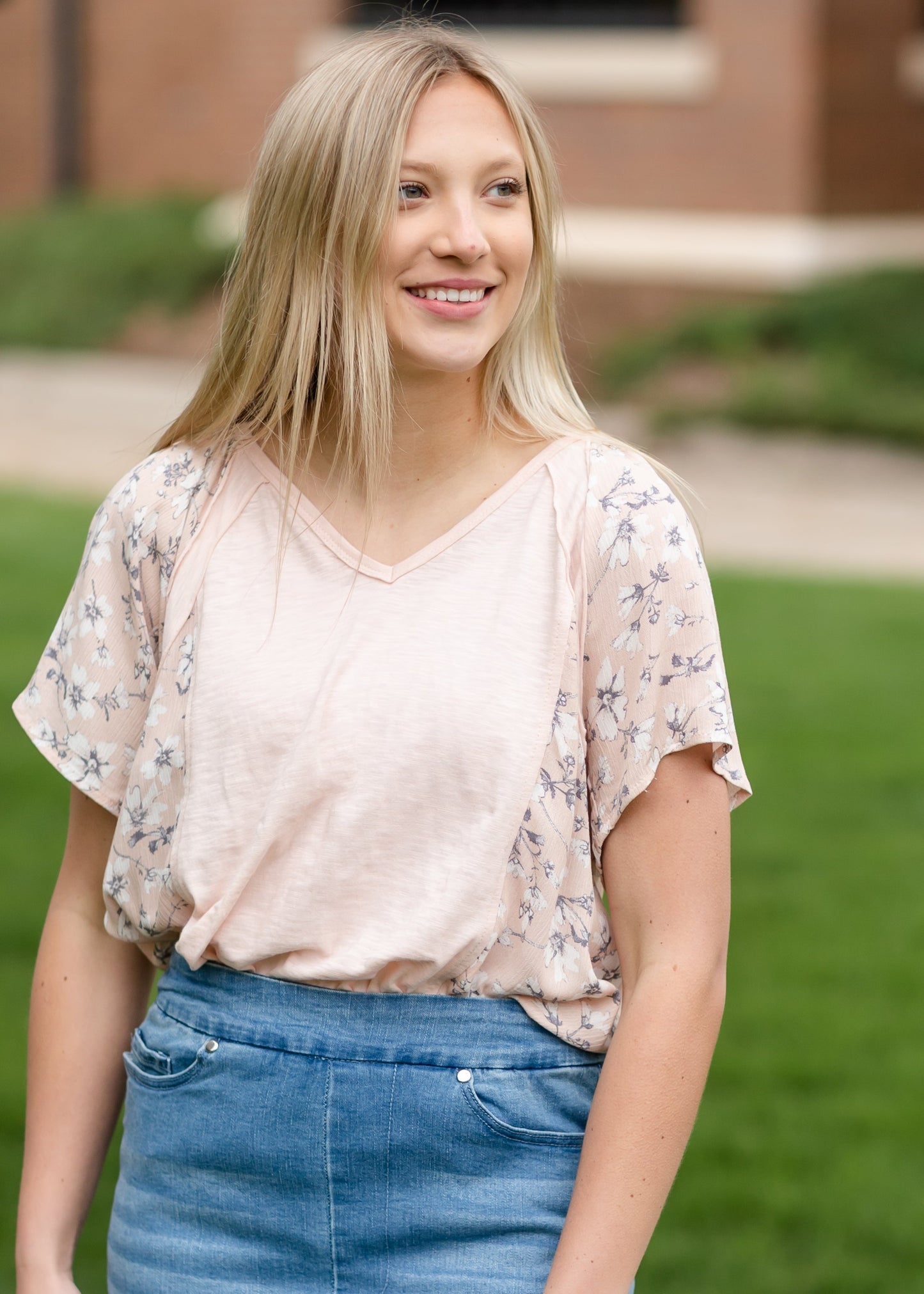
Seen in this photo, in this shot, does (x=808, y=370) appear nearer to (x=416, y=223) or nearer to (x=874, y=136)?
(x=874, y=136)

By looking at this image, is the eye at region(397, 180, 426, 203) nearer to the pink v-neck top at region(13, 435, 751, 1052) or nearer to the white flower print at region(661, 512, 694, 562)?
the pink v-neck top at region(13, 435, 751, 1052)

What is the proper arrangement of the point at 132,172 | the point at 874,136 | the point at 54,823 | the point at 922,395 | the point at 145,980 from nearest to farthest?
Answer: the point at 145,980 < the point at 54,823 < the point at 922,395 < the point at 874,136 < the point at 132,172

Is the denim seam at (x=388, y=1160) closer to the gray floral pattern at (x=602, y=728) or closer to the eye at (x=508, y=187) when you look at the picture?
the gray floral pattern at (x=602, y=728)

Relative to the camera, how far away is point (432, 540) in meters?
1.79

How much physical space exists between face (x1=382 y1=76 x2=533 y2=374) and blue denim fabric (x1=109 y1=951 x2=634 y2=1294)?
0.65 m

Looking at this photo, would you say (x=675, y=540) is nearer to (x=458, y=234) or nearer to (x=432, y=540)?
(x=432, y=540)

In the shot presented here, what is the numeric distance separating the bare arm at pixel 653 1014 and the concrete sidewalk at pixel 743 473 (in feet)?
24.4

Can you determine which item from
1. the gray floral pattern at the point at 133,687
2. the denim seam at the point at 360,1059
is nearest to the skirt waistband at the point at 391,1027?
the denim seam at the point at 360,1059

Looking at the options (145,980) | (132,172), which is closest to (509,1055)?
(145,980)

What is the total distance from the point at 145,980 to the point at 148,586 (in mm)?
473

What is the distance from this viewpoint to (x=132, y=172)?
1725cm

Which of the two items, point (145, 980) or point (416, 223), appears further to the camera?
point (145, 980)

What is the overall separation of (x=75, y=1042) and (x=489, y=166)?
1.01m

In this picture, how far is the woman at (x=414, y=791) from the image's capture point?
1688 mm
